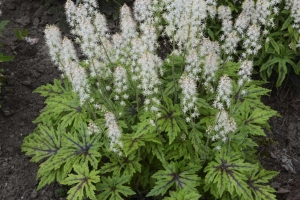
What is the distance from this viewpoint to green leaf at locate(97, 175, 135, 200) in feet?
11.6

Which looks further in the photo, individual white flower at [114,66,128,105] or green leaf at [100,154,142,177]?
green leaf at [100,154,142,177]

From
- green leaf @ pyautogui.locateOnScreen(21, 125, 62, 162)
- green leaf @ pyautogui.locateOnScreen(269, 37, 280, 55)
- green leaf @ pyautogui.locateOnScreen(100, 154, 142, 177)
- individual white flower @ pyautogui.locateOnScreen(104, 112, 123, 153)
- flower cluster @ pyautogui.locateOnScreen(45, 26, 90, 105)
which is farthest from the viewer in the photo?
green leaf @ pyautogui.locateOnScreen(269, 37, 280, 55)

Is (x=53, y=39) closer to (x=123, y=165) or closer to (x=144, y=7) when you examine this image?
(x=144, y=7)

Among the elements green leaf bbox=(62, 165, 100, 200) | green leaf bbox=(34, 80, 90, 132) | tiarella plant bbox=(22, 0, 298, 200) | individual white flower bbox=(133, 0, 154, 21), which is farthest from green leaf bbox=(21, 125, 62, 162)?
individual white flower bbox=(133, 0, 154, 21)

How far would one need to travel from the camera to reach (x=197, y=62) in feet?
12.1

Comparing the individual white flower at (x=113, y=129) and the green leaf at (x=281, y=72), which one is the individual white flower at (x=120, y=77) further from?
the green leaf at (x=281, y=72)

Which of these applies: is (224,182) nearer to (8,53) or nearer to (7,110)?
(7,110)

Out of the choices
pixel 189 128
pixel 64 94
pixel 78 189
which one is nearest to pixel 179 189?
pixel 189 128

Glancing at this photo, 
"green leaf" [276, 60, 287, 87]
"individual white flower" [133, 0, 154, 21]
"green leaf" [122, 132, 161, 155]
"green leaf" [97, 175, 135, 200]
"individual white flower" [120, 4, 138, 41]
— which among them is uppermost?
"individual white flower" [133, 0, 154, 21]

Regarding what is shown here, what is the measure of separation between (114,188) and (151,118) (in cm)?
81

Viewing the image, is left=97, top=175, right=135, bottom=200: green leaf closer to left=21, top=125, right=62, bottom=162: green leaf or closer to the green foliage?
left=21, top=125, right=62, bottom=162: green leaf

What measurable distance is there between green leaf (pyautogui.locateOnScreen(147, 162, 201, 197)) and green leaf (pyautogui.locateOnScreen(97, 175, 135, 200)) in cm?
25

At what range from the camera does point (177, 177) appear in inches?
142

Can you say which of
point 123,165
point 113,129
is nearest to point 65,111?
point 123,165
